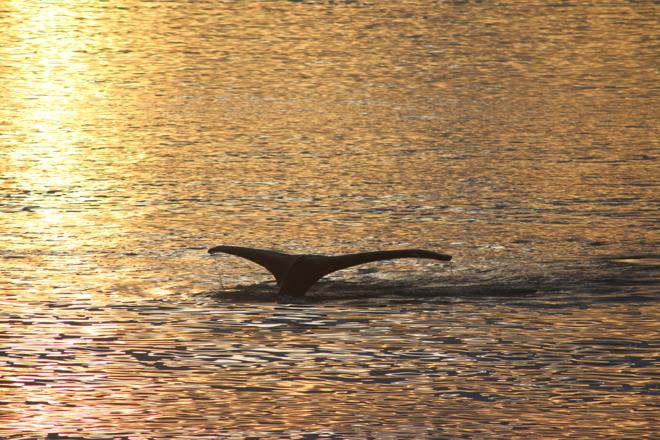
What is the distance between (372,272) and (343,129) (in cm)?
1149

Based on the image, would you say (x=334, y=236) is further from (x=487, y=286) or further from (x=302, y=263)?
(x=302, y=263)

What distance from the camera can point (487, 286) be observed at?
18.8 m

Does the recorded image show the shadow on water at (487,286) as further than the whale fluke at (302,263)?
Yes

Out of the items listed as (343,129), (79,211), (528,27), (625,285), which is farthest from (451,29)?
(625,285)

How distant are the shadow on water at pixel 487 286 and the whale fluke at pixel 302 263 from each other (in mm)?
173

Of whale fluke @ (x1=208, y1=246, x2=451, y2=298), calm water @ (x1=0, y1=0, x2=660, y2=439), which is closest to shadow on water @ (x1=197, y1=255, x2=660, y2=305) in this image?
calm water @ (x1=0, y1=0, x2=660, y2=439)

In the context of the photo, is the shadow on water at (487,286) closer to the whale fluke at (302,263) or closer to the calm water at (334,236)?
the calm water at (334,236)

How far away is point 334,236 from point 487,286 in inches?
122

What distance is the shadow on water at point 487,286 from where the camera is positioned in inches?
717

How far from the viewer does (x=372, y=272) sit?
19766 millimetres

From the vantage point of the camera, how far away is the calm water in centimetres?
1395

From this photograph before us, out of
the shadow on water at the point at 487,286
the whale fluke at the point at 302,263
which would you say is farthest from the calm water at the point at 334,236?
the whale fluke at the point at 302,263

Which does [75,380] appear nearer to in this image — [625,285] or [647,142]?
[625,285]

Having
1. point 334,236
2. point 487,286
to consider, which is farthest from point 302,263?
point 334,236
